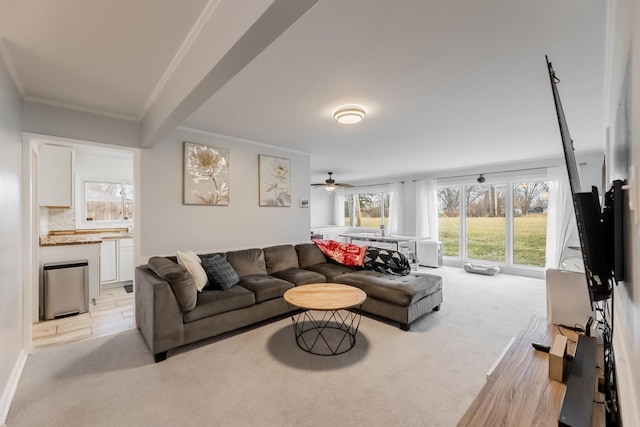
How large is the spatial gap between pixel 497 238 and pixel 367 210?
3.74m

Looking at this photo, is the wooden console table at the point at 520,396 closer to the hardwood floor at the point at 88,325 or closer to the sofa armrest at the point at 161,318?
the sofa armrest at the point at 161,318

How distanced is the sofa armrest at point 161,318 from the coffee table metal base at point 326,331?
113 cm

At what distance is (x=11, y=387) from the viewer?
6.46 ft

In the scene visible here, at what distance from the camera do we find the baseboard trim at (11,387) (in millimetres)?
1738

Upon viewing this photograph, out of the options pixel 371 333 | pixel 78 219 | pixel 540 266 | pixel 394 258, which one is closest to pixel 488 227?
pixel 540 266

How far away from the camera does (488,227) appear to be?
621 cm

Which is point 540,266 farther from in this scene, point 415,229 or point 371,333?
point 371,333

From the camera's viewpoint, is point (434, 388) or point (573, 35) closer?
point (573, 35)

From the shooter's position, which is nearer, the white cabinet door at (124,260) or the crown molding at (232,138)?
the crown molding at (232,138)

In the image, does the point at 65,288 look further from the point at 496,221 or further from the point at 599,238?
the point at 496,221

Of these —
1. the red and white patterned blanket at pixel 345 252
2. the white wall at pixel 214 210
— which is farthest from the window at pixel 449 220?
the white wall at pixel 214 210

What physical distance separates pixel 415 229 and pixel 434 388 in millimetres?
5540

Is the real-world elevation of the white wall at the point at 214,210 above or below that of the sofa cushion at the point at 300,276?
above

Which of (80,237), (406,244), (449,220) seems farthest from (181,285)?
(449,220)
